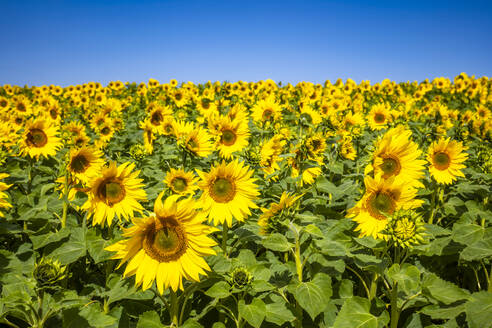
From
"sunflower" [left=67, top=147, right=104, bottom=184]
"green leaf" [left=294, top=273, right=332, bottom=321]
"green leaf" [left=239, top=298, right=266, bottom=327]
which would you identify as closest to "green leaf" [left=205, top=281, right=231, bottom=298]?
"green leaf" [left=239, top=298, right=266, bottom=327]

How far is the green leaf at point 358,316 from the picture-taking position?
240 centimetres

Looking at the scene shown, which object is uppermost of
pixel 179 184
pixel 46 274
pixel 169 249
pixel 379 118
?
pixel 379 118

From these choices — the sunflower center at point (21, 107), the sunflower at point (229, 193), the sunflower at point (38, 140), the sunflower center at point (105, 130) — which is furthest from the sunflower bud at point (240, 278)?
the sunflower center at point (21, 107)

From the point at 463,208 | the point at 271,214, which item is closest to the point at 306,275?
the point at 271,214

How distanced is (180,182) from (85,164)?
3.88 ft

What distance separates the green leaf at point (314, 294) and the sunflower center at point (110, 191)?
6.12ft

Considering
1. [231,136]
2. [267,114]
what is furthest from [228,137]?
[267,114]

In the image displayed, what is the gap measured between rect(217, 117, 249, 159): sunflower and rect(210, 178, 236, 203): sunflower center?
2.16 metres

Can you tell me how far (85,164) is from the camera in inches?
152

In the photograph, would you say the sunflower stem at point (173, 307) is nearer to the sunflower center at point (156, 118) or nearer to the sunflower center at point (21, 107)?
the sunflower center at point (156, 118)

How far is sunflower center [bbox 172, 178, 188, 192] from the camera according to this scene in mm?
3850

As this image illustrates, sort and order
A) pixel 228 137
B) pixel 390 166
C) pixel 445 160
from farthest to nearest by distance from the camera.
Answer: pixel 228 137
pixel 445 160
pixel 390 166

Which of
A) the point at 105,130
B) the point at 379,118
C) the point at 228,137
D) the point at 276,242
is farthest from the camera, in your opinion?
the point at 379,118

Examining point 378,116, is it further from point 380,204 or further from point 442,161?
point 380,204
